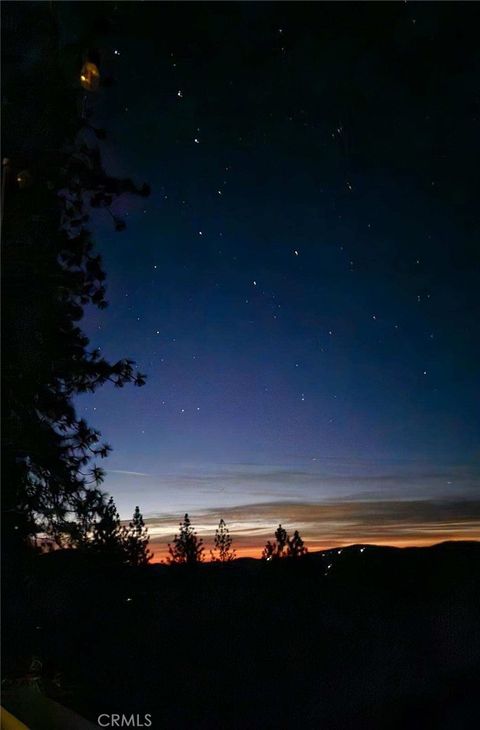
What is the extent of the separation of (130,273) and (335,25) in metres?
1.47

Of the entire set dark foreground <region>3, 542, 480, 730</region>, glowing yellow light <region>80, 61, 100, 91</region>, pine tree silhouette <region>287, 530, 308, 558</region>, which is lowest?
dark foreground <region>3, 542, 480, 730</region>

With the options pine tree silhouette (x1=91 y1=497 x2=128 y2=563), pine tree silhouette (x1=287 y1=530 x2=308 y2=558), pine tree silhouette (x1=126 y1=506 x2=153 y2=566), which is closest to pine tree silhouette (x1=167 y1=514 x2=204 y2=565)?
pine tree silhouette (x1=126 y1=506 x2=153 y2=566)

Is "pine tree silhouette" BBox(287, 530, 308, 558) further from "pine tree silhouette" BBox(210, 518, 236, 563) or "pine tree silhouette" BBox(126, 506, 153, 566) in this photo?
"pine tree silhouette" BBox(126, 506, 153, 566)

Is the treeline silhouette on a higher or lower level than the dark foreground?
higher

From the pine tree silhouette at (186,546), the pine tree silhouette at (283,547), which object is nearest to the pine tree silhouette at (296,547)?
the pine tree silhouette at (283,547)

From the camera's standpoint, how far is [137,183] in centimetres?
284

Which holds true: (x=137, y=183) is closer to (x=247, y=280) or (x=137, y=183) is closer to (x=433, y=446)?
(x=247, y=280)

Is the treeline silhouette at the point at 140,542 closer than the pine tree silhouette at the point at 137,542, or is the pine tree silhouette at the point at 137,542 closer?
the treeline silhouette at the point at 140,542

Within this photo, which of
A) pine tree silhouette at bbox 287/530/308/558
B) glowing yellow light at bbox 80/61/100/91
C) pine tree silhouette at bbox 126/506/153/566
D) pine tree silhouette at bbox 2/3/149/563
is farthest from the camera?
pine tree silhouette at bbox 287/530/308/558

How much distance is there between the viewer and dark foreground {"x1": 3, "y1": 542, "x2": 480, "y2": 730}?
2.89 metres

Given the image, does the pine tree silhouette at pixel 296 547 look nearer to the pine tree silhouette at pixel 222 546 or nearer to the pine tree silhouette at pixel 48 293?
the pine tree silhouette at pixel 222 546

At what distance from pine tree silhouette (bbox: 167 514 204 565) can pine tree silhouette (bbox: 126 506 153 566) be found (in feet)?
0.46

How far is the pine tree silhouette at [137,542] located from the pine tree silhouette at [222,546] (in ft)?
1.15

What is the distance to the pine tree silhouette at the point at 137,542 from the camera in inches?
130
